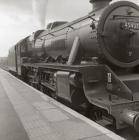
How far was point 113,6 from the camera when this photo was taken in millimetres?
6285

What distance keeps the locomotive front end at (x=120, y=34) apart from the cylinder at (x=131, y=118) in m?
1.75

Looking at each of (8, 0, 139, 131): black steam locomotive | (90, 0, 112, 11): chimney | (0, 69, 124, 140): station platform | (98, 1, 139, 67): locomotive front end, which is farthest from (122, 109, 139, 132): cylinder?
(90, 0, 112, 11): chimney

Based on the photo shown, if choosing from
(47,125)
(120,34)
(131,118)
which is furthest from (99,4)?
(47,125)

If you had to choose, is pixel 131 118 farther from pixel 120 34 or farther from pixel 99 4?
pixel 99 4

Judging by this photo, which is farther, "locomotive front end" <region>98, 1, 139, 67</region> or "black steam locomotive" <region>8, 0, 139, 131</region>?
"locomotive front end" <region>98, 1, 139, 67</region>

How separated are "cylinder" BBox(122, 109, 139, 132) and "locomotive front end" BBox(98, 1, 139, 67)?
1.75 meters

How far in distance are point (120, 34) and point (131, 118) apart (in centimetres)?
248

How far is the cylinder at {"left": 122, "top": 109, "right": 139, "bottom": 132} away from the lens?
4531 millimetres

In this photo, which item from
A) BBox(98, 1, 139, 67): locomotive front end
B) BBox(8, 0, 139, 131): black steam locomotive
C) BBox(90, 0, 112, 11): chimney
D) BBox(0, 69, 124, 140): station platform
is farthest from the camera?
BBox(90, 0, 112, 11): chimney

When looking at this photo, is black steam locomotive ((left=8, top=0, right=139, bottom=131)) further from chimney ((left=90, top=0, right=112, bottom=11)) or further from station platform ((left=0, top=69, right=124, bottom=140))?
station platform ((left=0, top=69, right=124, bottom=140))

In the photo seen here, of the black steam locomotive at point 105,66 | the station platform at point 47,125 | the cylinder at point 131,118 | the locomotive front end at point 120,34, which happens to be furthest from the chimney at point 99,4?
the cylinder at point 131,118

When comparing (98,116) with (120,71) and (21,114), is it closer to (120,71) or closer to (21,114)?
(120,71)

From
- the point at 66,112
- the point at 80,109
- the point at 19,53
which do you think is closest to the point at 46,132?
the point at 66,112

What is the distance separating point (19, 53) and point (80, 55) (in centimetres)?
930
